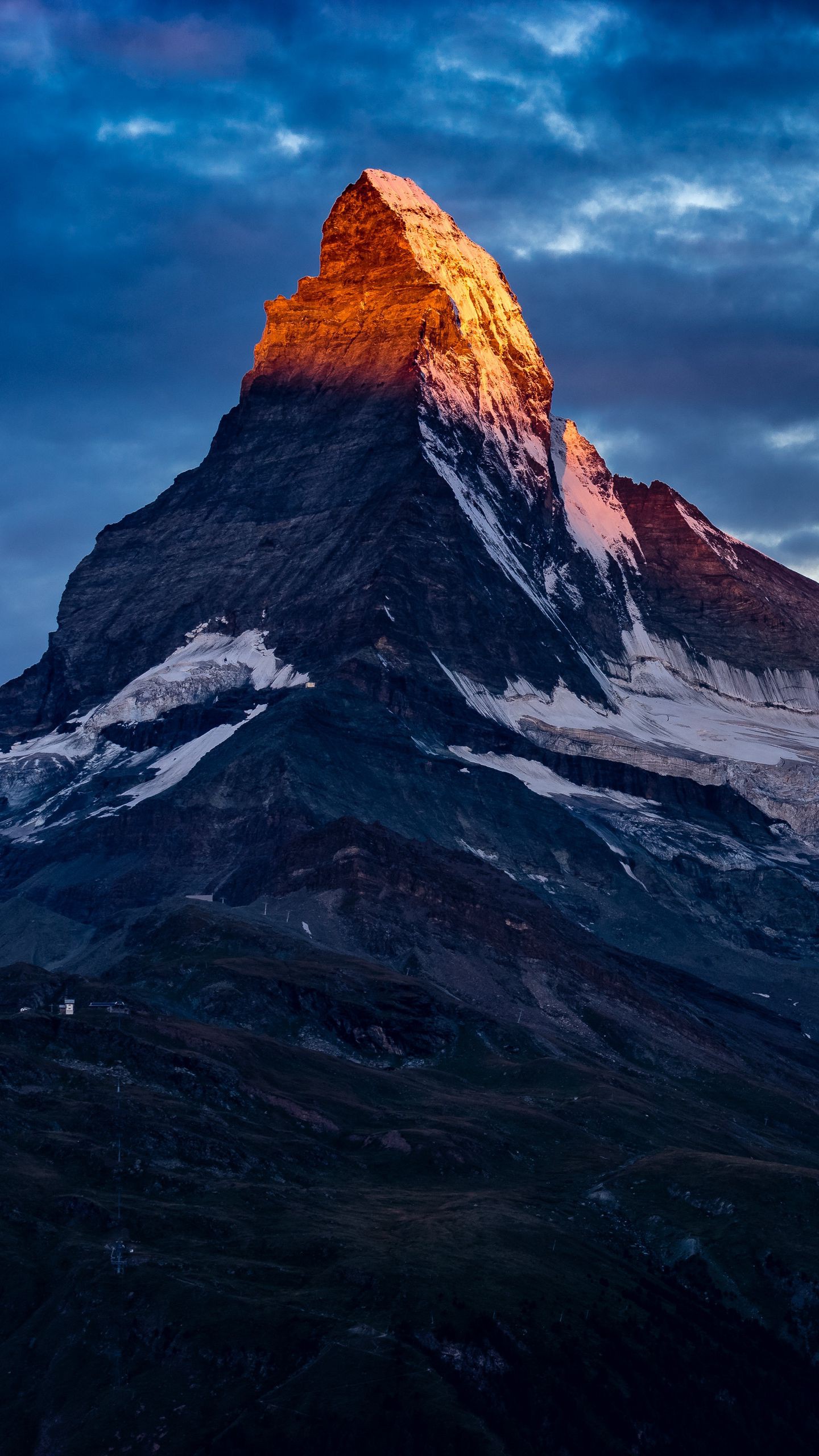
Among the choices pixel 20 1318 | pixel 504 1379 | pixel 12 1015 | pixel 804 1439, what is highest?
pixel 12 1015

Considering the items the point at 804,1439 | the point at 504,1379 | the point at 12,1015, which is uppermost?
the point at 12,1015

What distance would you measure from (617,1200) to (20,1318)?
7048 centimetres

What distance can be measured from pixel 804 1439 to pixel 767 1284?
1722 cm

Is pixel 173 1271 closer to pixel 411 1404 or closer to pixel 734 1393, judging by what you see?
pixel 411 1404

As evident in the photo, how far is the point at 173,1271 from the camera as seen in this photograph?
13225 cm

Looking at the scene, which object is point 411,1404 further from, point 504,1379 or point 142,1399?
point 142,1399

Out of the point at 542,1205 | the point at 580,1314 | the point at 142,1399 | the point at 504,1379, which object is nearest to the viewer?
the point at 142,1399

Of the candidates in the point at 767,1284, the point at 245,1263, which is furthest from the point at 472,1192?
the point at 245,1263

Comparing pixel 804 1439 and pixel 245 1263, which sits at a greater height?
pixel 245 1263

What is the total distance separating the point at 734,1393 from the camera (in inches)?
5758

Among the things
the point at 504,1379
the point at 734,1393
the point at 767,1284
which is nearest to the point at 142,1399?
the point at 504,1379

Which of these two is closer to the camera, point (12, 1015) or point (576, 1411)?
point (576, 1411)

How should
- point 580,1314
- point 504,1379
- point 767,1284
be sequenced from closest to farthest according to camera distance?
point 504,1379, point 580,1314, point 767,1284

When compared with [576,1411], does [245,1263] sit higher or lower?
higher
